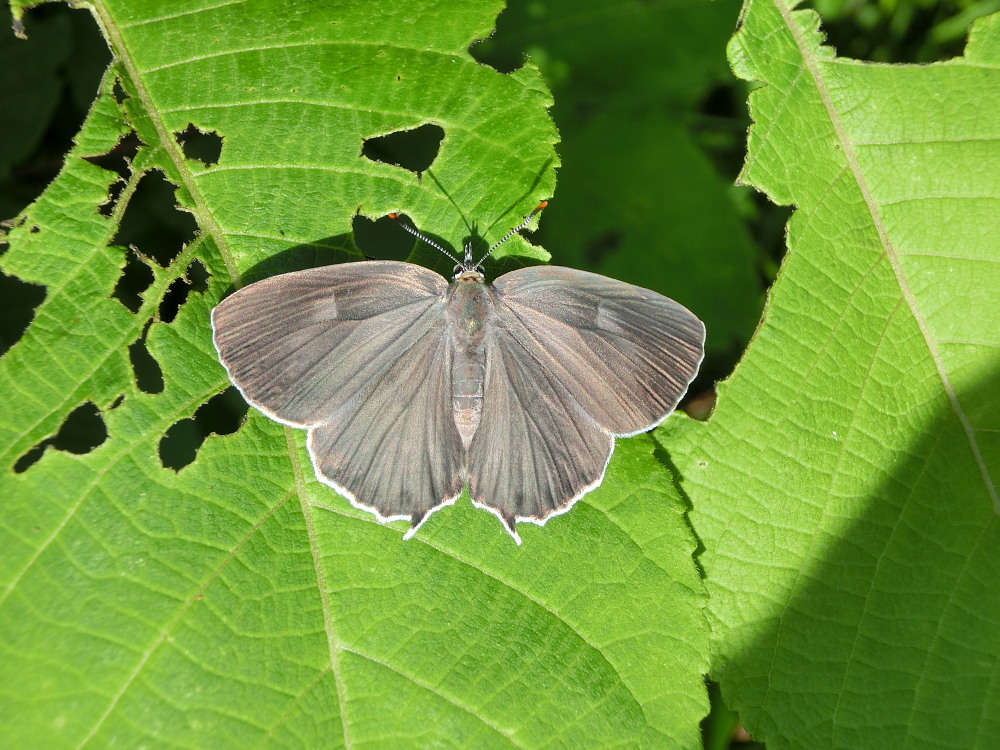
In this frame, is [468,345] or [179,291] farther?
[468,345]

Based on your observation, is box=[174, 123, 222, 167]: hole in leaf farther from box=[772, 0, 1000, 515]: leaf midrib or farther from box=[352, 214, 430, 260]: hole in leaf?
box=[772, 0, 1000, 515]: leaf midrib

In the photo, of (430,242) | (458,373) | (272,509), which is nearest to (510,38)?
(430,242)

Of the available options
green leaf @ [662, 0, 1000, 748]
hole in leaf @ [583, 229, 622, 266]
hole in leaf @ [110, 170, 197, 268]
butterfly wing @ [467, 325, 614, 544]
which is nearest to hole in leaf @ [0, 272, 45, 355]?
hole in leaf @ [110, 170, 197, 268]

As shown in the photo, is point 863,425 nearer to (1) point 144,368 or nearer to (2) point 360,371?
(2) point 360,371

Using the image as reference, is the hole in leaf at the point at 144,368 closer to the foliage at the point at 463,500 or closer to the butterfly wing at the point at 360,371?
the foliage at the point at 463,500

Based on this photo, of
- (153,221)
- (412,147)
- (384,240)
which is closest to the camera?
(384,240)

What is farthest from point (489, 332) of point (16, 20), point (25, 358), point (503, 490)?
point (16, 20)
